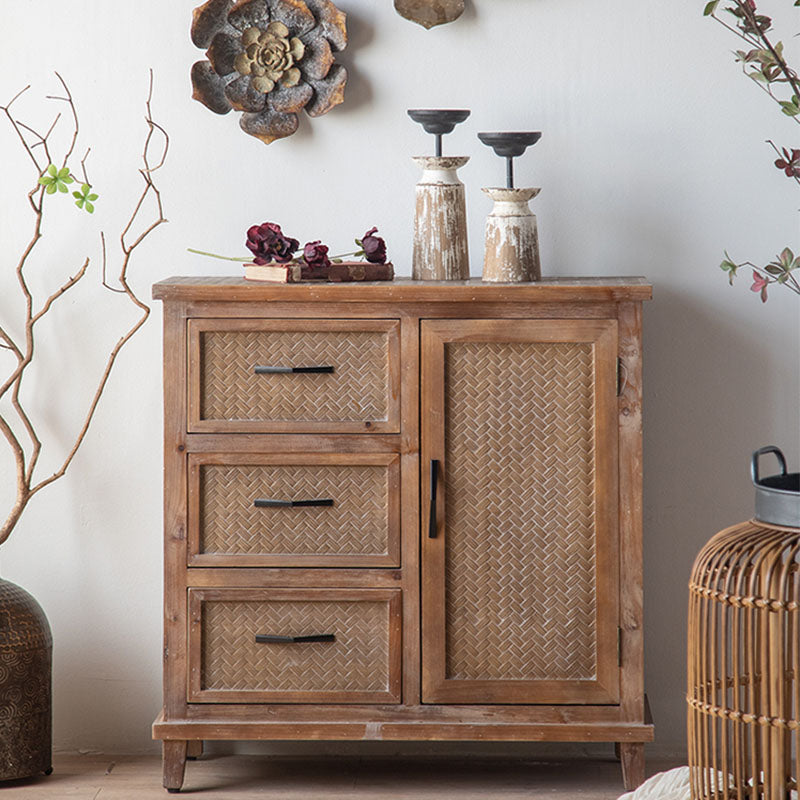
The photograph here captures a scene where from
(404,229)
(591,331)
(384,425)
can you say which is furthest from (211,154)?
(591,331)

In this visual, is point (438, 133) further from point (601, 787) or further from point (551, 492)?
point (601, 787)

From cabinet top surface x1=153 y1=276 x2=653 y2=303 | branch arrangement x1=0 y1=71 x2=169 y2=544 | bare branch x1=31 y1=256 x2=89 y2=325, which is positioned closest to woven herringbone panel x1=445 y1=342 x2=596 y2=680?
cabinet top surface x1=153 y1=276 x2=653 y2=303

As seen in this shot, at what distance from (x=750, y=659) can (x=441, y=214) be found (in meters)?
1.18

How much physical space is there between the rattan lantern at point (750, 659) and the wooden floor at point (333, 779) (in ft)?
1.88

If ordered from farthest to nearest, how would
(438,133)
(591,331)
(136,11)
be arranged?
(136,11) → (438,133) → (591,331)

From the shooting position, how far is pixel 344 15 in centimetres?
278

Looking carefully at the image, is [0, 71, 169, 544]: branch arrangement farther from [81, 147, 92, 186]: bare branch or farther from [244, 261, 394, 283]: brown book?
[244, 261, 394, 283]: brown book

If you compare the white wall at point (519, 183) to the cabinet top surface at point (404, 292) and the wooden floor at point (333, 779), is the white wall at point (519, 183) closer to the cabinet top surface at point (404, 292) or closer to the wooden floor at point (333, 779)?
the wooden floor at point (333, 779)

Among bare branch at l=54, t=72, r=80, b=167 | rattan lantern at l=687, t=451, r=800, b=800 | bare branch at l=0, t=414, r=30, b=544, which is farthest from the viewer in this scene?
bare branch at l=54, t=72, r=80, b=167

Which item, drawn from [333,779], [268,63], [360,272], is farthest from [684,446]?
[268,63]

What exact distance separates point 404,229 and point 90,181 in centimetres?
79

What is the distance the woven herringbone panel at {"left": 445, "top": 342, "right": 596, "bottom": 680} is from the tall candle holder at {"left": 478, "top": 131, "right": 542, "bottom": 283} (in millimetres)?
209

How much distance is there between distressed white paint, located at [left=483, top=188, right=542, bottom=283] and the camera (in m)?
2.58

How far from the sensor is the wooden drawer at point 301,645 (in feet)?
8.25
